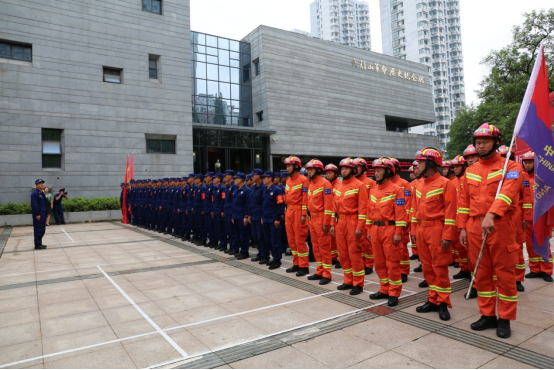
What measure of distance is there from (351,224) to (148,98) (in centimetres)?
2130

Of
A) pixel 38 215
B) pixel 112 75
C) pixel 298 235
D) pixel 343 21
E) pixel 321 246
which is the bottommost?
pixel 321 246

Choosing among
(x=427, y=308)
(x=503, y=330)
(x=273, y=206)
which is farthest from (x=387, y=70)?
(x=503, y=330)

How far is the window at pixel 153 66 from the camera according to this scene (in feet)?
79.8

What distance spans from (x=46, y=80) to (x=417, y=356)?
2369 centimetres

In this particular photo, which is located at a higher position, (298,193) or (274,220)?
(298,193)

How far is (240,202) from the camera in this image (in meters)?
9.39

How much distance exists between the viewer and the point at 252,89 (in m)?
31.2

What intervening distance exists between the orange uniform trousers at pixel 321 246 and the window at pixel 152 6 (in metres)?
23.7

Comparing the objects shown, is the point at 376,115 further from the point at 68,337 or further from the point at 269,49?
the point at 68,337

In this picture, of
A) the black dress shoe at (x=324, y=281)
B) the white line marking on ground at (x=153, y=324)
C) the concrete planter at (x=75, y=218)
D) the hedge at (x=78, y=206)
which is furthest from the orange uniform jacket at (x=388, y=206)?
the hedge at (x=78, y=206)

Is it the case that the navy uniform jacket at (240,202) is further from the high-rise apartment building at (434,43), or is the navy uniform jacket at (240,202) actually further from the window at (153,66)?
the high-rise apartment building at (434,43)

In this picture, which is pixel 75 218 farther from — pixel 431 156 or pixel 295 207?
pixel 431 156

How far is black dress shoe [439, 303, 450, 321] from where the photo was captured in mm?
4453

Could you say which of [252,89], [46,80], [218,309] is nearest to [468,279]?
[218,309]
